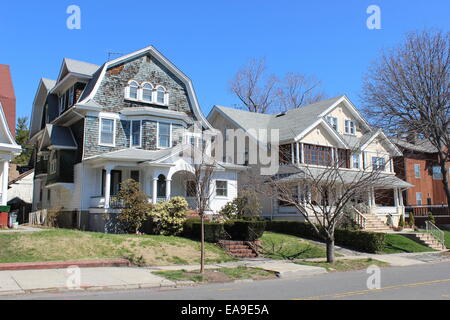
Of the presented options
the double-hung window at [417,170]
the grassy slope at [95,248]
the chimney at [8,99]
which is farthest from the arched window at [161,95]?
the double-hung window at [417,170]

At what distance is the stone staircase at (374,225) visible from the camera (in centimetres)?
2838

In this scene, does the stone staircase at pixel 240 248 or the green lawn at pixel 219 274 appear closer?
the green lawn at pixel 219 274

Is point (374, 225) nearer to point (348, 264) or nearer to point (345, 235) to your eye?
point (345, 235)

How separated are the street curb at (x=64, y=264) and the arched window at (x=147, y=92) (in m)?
14.2

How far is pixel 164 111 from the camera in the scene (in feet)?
86.6

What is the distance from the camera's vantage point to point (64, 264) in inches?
549

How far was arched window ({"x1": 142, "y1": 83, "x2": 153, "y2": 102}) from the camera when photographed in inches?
1064

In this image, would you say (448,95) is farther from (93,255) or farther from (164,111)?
(93,255)

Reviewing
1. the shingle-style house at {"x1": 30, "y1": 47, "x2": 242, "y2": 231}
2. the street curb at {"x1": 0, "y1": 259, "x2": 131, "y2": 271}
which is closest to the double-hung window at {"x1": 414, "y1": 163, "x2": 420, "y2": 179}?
the shingle-style house at {"x1": 30, "y1": 47, "x2": 242, "y2": 231}

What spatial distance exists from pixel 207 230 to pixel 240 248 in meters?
1.78

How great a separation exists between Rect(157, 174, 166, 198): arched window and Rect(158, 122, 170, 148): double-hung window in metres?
2.22

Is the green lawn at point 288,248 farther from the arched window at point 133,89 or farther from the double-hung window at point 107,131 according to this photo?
the arched window at point 133,89

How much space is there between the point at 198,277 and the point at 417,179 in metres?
34.8
